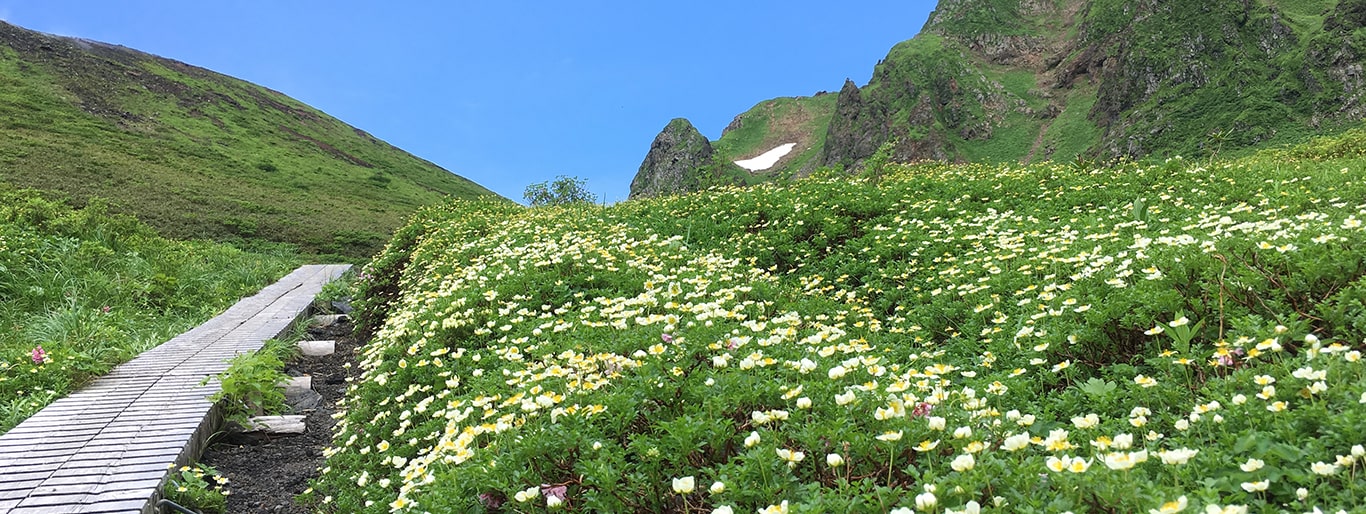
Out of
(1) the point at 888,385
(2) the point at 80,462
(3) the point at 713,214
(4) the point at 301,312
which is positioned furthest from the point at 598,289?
(4) the point at 301,312

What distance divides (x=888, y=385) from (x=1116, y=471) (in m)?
1.05

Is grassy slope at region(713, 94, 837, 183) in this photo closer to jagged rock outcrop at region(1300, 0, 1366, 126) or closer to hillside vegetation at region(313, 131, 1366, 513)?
jagged rock outcrop at region(1300, 0, 1366, 126)

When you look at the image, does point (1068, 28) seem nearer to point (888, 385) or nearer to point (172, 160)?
point (172, 160)

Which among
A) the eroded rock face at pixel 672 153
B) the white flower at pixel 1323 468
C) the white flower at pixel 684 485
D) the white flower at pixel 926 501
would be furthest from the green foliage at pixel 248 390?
the eroded rock face at pixel 672 153

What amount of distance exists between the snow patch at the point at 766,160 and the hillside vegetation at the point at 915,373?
101776mm

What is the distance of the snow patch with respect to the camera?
4296 inches

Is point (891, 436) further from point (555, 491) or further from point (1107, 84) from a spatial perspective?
point (1107, 84)

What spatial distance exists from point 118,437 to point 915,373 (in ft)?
18.0

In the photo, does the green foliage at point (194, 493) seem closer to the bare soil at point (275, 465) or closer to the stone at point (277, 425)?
the bare soil at point (275, 465)

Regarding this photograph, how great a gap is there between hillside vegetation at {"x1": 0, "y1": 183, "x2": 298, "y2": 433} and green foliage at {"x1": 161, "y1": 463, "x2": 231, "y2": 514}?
223 cm

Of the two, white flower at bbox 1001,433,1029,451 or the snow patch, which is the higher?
the snow patch

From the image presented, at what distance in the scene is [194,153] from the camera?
46562 mm

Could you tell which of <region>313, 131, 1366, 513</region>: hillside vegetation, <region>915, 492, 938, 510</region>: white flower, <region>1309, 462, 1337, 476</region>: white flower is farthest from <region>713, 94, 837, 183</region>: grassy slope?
<region>915, 492, 938, 510</region>: white flower

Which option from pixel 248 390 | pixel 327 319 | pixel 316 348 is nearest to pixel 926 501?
pixel 248 390
